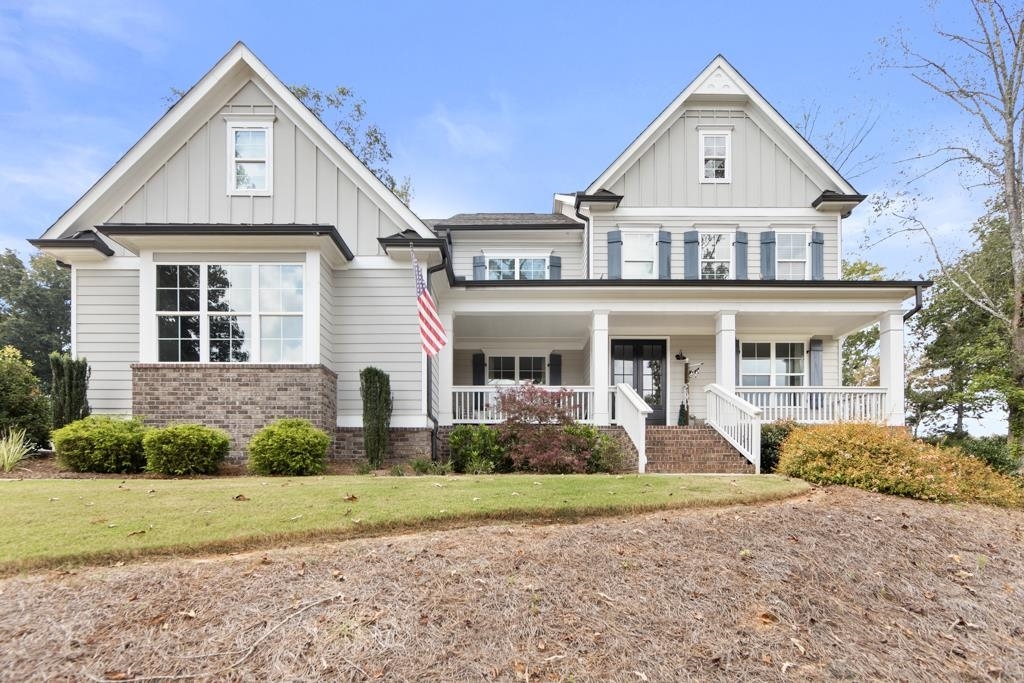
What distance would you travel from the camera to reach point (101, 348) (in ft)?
39.0

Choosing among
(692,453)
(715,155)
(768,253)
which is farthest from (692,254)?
(692,453)

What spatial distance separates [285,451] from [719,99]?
13.3m

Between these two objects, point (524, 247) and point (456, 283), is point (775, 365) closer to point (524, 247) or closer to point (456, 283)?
point (524, 247)

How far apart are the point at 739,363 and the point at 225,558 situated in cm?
1368

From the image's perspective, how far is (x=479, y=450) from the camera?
11133mm

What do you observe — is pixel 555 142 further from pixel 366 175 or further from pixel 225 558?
pixel 225 558

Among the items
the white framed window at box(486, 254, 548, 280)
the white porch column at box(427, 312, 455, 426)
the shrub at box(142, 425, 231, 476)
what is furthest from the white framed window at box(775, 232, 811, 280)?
the shrub at box(142, 425, 231, 476)

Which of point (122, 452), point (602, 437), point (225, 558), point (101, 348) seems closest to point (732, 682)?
point (225, 558)

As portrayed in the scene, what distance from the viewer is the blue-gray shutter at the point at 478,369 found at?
16344 mm

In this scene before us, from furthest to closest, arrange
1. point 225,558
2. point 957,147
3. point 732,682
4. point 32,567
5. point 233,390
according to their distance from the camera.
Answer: point 957,147, point 233,390, point 225,558, point 32,567, point 732,682

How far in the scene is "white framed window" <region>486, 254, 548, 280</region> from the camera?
1712 cm

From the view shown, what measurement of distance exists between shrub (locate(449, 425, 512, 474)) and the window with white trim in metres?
6.46

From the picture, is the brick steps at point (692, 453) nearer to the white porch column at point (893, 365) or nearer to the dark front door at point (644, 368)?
the dark front door at point (644, 368)

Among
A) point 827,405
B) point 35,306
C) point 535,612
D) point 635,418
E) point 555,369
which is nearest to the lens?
point 535,612
